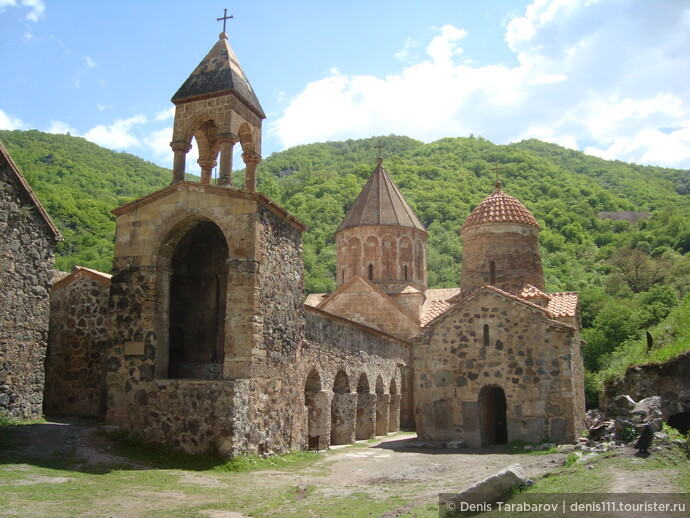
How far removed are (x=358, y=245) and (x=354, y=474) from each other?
16587 mm

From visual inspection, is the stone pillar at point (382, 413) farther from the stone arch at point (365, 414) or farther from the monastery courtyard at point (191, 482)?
the monastery courtyard at point (191, 482)

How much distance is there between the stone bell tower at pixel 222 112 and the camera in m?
11.5

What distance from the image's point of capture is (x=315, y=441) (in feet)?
41.9

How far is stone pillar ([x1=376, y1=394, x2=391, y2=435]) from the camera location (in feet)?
62.6

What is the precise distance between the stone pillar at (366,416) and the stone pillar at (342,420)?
138 cm

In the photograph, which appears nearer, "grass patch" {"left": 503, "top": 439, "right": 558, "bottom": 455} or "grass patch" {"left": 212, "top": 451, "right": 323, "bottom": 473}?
"grass patch" {"left": 212, "top": 451, "right": 323, "bottom": 473}

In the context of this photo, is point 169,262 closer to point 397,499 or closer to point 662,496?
point 397,499

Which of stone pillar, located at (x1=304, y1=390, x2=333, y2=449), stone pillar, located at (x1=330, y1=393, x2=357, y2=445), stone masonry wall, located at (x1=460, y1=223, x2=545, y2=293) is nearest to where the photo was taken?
stone pillar, located at (x1=304, y1=390, x2=333, y2=449)

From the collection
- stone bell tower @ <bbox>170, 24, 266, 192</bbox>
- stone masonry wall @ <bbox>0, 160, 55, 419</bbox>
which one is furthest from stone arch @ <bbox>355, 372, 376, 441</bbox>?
stone masonry wall @ <bbox>0, 160, 55, 419</bbox>

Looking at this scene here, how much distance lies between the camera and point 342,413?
15.9 m

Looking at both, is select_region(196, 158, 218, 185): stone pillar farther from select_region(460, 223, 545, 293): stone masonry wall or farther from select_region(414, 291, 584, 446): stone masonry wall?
select_region(460, 223, 545, 293): stone masonry wall

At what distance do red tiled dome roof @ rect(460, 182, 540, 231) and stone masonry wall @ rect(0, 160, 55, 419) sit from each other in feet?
38.9

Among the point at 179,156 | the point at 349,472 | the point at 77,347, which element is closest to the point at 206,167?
Result: the point at 179,156

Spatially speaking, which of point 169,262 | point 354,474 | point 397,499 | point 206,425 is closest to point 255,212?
point 169,262
